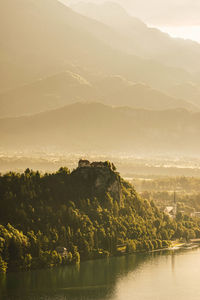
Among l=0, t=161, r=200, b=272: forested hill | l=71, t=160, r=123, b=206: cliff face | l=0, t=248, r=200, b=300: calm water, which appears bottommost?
l=0, t=248, r=200, b=300: calm water

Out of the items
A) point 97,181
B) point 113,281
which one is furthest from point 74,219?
point 97,181

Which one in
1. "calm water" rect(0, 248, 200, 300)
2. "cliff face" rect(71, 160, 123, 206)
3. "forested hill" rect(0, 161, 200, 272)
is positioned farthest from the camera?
"cliff face" rect(71, 160, 123, 206)

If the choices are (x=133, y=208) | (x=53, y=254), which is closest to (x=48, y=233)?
(x=53, y=254)

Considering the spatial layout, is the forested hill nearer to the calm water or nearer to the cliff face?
the cliff face

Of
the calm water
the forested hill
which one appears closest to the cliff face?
the forested hill

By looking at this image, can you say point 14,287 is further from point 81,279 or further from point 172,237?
point 172,237

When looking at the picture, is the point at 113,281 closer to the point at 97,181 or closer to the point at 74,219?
the point at 74,219
